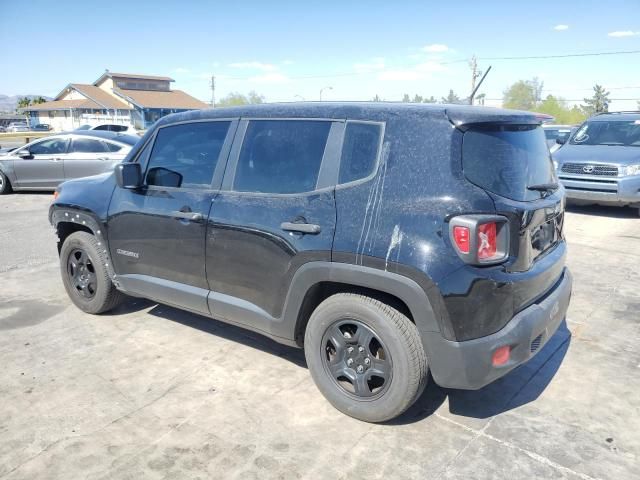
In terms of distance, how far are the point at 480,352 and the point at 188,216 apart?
7.19ft

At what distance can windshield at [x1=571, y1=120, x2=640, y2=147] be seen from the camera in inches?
392

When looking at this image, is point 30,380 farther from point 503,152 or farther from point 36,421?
point 503,152

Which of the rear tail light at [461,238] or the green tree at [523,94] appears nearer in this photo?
the rear tail light at [461,238]

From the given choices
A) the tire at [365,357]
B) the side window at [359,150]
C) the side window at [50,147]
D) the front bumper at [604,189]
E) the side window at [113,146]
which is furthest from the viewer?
the side window at [50,147]

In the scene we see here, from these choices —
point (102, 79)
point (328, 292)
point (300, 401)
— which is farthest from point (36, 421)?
point (102, 79)

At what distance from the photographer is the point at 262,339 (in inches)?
169

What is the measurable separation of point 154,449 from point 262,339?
1.55 m

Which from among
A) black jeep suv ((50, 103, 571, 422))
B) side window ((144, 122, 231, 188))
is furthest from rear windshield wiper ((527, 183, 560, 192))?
side window ((144, 122, 231, 188))

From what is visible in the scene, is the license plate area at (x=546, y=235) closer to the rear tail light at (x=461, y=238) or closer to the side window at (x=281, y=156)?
the rear tail light at (x=461, y=238)

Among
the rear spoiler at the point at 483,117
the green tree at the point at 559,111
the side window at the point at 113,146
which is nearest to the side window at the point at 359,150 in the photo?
the rear spoiler at the point at 483,117

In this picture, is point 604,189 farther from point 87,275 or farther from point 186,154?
point 87,275

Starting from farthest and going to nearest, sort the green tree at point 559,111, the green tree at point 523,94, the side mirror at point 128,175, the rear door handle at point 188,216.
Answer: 1. the green tree at point 523,94
2. the green tree at point 559,111
3. the side mirror at point 128,175
4. the rear door handle at point 188,216

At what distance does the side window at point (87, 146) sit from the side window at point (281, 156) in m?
9.95

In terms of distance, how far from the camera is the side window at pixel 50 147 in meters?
12.2
